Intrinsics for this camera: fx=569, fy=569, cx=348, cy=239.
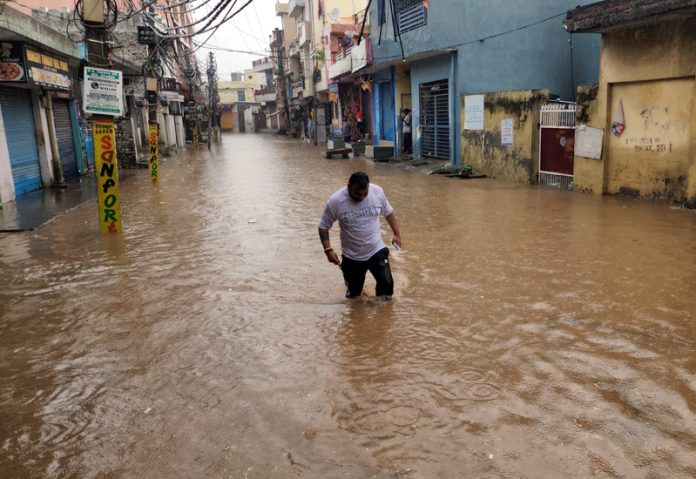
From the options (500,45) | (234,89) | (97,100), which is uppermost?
(234,89)

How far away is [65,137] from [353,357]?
17076mm

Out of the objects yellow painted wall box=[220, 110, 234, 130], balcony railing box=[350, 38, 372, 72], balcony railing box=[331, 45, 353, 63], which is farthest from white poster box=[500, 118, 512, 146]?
yellow painted wall box=[220, 110, 234, 130]

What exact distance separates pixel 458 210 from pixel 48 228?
7687 mm

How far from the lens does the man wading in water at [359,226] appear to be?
17.8 ft

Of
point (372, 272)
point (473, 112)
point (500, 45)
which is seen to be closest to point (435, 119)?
point (500, 45)

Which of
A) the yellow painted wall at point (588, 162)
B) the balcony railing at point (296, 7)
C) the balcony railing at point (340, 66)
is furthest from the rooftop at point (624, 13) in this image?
the balcony railing at point (296, 7)

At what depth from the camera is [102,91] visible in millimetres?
8648

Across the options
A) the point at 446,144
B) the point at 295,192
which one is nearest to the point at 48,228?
the point at 295,192

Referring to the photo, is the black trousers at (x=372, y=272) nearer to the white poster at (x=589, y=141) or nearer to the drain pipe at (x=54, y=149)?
the white poster at (x=589, y=141)

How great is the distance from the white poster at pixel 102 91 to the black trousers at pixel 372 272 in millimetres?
4965

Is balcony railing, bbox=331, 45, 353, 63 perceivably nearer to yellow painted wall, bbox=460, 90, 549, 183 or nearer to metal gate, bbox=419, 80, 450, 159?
metal gate, bbox=419, 80, 450, 159

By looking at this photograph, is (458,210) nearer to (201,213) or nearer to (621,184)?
(621,184)

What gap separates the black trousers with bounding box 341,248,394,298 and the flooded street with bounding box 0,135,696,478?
0.20m

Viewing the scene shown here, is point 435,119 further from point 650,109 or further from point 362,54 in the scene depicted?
point 650,109
